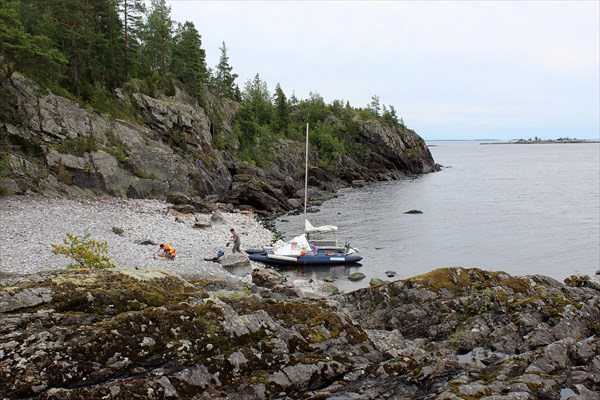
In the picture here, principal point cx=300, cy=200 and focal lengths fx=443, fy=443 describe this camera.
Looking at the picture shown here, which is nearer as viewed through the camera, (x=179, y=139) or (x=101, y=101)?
(x=101, y=101)

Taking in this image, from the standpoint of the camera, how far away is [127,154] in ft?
169

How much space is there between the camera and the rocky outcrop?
7332 mm

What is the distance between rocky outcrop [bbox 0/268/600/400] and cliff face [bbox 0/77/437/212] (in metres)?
35.0

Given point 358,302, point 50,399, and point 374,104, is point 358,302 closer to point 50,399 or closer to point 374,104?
point 50,399

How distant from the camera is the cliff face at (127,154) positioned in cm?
4284

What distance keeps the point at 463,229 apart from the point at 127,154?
40.2 m

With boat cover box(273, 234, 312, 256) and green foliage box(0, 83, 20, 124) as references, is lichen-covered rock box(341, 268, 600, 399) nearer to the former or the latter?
boat cover box(273, 234, 312, 256)

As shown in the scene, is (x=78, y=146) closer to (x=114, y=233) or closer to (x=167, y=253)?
(x=114, y=233)

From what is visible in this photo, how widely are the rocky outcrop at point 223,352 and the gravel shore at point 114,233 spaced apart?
15.4 m

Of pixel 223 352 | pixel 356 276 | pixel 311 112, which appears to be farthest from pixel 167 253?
pixel 311 112

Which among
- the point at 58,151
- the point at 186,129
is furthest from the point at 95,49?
the point at 58,151

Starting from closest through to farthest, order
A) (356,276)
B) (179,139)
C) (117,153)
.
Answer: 1. (356,276)
2. (117,153)
3. (179,139)

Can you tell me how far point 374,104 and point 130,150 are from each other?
114 meters

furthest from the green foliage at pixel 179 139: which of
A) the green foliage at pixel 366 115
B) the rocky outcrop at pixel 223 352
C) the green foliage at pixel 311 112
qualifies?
the green foliage at pixel 366 115
